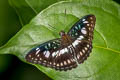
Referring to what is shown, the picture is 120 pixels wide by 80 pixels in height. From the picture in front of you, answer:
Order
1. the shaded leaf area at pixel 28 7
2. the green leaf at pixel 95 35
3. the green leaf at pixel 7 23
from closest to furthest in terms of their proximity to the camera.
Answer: the green leaf at pixel 95 35 → the shaded leaf area at pixel 28 7 → the green leaf at pixel 7 23

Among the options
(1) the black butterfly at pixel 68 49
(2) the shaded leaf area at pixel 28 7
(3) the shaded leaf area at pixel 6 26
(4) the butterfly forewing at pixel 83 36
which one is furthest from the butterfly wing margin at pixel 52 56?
(3) the shaded leaf area at pixel 6 26

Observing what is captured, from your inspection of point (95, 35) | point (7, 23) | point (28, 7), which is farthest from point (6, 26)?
point (95, 35)

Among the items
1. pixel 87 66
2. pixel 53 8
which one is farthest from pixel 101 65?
pixel 53 8

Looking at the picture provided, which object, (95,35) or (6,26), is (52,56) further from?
(6,26)

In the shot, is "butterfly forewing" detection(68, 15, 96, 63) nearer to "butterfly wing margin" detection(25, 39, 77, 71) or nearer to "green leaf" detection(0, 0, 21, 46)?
"butterfly wing margin" detection(25, 39, 77, 71)

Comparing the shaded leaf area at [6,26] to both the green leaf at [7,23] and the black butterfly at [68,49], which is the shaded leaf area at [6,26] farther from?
the black butterfly at [68,49]

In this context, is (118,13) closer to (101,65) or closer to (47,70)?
(101,65)
